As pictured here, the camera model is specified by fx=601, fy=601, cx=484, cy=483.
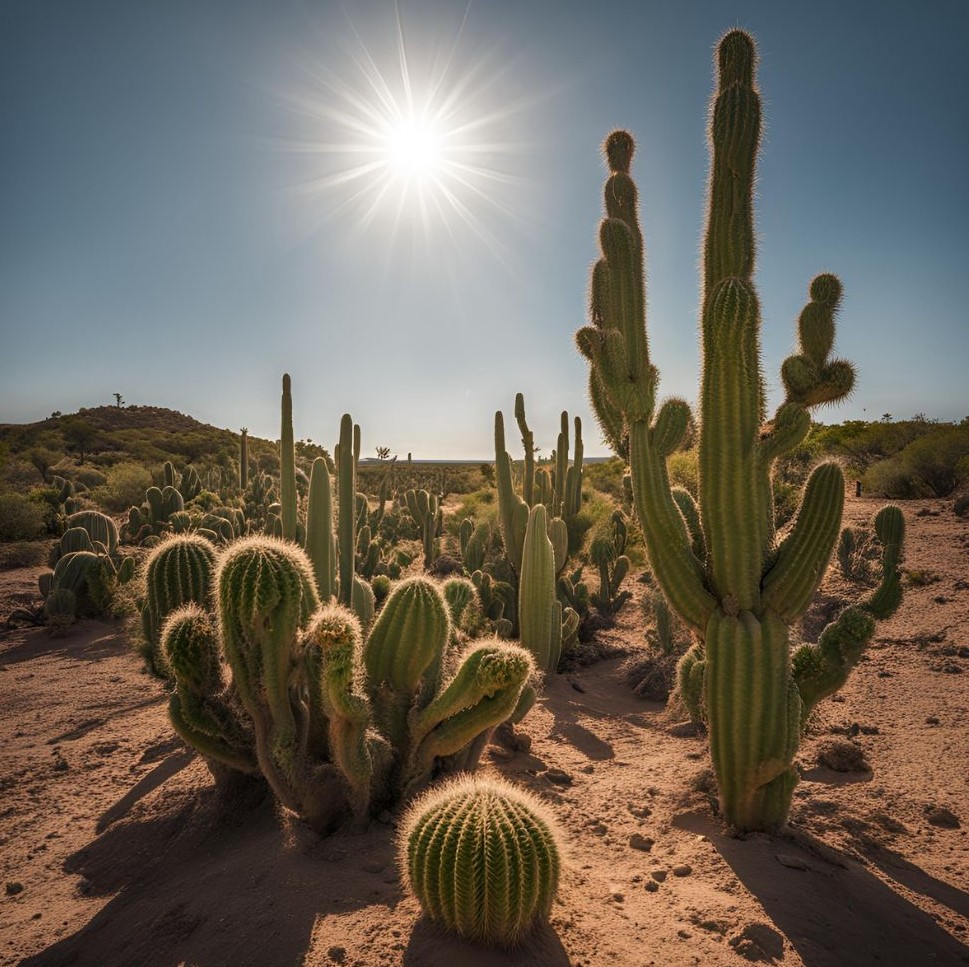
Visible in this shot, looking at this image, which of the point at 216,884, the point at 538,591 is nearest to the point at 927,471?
the point at 538,591

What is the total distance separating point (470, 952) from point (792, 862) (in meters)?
1.85

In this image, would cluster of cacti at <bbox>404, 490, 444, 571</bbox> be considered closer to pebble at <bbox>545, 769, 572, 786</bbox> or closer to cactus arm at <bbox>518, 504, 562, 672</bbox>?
cactus arm at <bbox>518, 504, 562, 672</bbox>

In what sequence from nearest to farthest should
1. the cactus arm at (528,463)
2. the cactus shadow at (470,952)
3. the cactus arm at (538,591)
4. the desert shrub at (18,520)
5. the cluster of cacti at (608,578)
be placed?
the cactus shadow at (470,952)
the cactus arm at (538,591)
the cluster of cacti at (608,578)
the cactus arm at (528,463)
the desert shrub at (18,520)

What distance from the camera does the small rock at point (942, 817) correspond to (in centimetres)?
362

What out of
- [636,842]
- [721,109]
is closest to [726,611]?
[636,842]

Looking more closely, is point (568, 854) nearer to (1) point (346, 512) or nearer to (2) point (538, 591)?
(1) point (346, 512)

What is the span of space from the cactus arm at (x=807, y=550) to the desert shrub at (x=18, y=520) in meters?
15.7

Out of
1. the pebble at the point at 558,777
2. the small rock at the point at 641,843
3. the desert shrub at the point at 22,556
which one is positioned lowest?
the pebble at the point at 558,777

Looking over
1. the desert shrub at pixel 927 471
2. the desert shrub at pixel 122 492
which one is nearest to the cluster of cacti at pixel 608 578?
the desert shrub at pixel 927 471

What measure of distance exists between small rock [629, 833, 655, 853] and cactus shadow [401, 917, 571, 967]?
3.60 ft

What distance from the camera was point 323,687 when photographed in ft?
8.88

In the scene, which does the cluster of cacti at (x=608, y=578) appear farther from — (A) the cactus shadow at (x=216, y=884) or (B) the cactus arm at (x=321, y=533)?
(A) the cactus shadow at (x=216, y=884)

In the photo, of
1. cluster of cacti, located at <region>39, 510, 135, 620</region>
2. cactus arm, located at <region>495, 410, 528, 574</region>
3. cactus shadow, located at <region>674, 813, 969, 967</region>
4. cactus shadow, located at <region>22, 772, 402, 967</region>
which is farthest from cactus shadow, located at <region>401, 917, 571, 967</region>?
cluster of cacti, located at <region>39, 510, 135, 620</region>

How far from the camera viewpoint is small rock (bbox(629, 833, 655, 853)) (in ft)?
10.8
